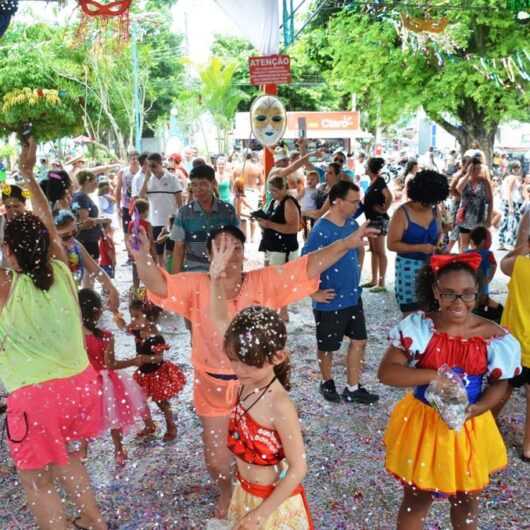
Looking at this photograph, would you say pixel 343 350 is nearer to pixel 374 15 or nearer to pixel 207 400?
pixel 207 400

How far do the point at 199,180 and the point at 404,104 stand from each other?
12.3 meters

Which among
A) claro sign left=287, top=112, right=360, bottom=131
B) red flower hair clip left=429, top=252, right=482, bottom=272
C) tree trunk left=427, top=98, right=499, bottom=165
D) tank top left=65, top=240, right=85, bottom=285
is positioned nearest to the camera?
red flower hair clip left=429, top=252, right=482, bottom=272

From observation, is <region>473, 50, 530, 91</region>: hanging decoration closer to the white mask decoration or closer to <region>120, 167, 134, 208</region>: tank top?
the white mask decoration

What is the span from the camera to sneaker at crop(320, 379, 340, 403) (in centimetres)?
466

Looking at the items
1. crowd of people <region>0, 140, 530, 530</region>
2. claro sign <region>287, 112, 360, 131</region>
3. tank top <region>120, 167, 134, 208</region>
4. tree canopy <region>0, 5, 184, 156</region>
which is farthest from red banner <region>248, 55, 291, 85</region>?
claro sign <region>287, 112, 360, 131</region>

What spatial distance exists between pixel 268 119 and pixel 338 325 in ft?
16.9

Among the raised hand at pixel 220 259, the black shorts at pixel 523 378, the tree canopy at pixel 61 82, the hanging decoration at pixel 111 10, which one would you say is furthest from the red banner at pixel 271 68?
the tree canopy at pixel 61 82

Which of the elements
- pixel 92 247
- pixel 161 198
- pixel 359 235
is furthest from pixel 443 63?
pixel 359 235

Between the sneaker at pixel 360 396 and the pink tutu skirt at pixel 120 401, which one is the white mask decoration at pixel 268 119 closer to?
the sneaker at pixel 360 396

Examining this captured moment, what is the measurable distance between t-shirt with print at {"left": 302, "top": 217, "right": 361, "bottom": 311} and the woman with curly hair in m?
0.41

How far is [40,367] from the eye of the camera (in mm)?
2582

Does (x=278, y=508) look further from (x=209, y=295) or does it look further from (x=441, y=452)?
(x=209, y=295)

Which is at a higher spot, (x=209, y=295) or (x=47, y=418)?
(x=209, y=295)

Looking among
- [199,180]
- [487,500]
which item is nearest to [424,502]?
[487,500]
